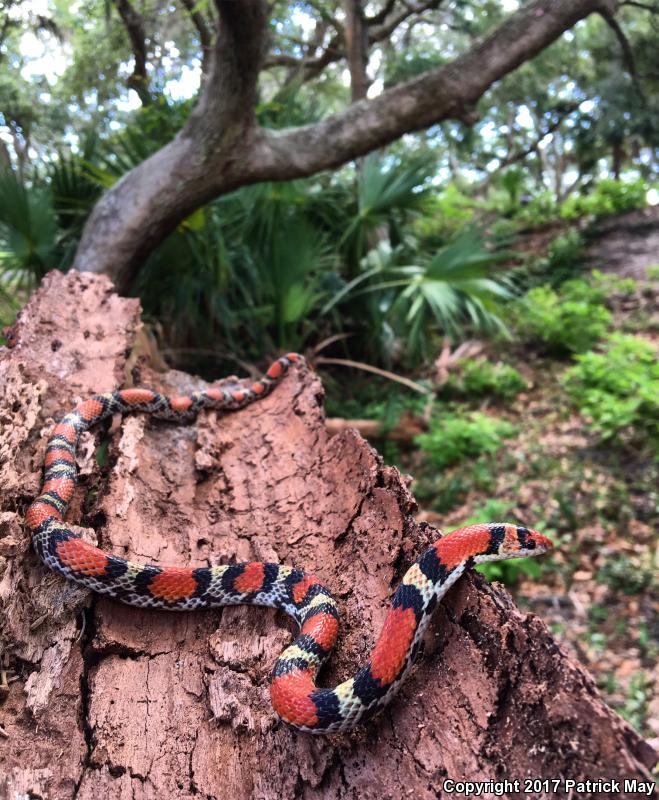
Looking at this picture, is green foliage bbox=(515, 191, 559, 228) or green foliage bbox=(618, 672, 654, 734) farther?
green foliage bbox=(515, 191, 559, 228)

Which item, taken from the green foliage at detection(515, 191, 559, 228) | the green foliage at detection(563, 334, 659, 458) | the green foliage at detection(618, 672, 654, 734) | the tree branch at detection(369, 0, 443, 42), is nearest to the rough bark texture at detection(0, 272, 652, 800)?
the green foliage at detection(618, 672, 654, 734)

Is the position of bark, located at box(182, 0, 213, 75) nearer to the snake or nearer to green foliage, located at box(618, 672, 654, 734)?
the snake

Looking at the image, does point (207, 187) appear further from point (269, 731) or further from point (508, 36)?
point (269, 731)

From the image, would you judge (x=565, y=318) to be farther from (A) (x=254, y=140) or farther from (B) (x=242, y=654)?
(B) (x=242, y=654)

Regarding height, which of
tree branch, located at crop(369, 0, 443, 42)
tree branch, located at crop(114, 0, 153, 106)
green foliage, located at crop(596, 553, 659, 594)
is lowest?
green foliage, located at crop(596, 553, 659, 594)

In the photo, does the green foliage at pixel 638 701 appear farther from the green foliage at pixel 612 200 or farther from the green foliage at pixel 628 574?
the green foliage at pixel 612 200

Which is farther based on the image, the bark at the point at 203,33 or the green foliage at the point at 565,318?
the green foliage at the point at 565,318

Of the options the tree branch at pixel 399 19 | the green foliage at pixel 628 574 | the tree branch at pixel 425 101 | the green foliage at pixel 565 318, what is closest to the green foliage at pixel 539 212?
the green foliage at pixel 565 318
